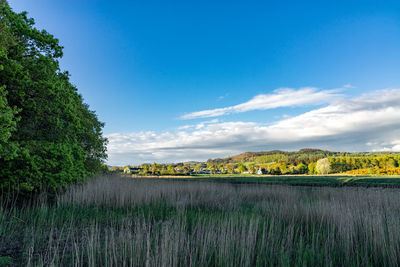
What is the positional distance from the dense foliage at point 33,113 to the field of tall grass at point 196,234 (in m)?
1.21

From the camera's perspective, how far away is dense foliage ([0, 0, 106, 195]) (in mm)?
7145

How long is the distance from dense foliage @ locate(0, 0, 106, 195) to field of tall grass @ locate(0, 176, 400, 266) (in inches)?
47.6

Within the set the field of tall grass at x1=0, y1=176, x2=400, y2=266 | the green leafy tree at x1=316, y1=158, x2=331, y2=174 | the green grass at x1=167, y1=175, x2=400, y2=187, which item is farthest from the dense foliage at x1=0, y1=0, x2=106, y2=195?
the green leafy tree at x1=316, y1=158, x2=331, y2=174

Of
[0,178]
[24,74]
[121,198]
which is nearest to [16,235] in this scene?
[121,198]

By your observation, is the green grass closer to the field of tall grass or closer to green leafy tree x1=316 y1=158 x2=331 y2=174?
the field of tall grass

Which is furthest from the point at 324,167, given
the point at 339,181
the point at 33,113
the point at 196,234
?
the point at 33,113

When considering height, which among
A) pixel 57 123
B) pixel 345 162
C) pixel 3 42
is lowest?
pixel 345 162

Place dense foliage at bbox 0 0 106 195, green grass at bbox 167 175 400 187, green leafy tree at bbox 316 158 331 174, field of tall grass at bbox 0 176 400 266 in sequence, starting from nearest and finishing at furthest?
field of tall grass at bbox 0 176 400 266, dense foliage at bbox 0 0 106 195, green grass at bbox 167 175 400 187, green leafy tree at bbox 316 158 331 174

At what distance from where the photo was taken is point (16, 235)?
4.50m

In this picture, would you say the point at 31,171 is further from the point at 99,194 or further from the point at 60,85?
the point at 60,85

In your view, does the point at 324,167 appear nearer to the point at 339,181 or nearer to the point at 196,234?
the point at 339,181

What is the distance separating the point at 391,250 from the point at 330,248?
2.64 ft

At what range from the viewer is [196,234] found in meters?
4.21

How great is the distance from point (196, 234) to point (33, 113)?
785 centimetres
